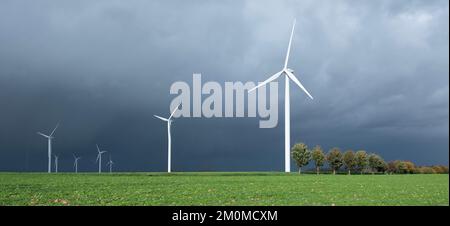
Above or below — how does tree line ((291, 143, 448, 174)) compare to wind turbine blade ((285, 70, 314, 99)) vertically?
below

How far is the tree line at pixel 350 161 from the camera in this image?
145 meters

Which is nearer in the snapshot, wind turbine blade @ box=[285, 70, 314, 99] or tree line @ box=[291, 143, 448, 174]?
wind turbine blade @ box=[285, 70, 314, 99]

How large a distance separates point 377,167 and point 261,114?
4951 inches

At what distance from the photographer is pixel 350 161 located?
155 m

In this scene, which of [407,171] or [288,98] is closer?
[288,98]

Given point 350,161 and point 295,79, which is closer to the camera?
point 295,79

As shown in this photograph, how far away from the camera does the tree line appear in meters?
145

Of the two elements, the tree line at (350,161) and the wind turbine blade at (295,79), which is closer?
the wind turbine blade at (295,79)

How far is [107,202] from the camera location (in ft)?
74.9

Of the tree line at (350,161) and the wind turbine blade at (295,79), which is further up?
the wind turbine blade at (295,79)
